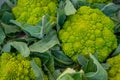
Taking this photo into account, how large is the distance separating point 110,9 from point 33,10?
346 millimetres

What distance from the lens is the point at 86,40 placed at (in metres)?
1.59

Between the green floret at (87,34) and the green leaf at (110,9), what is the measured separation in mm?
72

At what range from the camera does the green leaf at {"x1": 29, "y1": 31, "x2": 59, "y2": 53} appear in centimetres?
155

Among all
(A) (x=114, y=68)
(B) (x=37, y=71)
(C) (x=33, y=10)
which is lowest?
(A) (x=114, y=68)

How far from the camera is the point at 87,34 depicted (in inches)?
62.5

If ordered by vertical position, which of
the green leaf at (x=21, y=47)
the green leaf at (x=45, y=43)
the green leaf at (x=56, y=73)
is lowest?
the green leaf at (x=56, y=73)

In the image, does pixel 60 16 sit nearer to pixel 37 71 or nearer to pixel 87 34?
pixel 87 34

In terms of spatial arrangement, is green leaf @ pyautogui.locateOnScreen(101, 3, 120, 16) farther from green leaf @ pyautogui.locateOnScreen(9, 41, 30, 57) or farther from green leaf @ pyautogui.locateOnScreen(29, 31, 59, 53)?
green leaf @ pyautogui.locateOnScreen(9, 41, 30, 57)

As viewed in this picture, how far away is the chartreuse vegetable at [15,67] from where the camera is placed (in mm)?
1480

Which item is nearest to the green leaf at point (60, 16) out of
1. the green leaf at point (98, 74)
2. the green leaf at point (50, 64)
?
the green leaf at point (50, 64)

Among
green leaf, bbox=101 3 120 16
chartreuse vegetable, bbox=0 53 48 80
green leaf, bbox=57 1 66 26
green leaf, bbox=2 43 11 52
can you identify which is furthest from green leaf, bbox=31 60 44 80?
green leaf, bbox=101 3 120 16

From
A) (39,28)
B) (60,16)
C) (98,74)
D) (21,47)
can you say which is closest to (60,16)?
(60,16)

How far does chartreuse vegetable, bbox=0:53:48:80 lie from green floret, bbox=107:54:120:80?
26 cm

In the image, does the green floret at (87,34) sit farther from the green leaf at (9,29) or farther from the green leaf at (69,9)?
the green leaf at (9,29)
